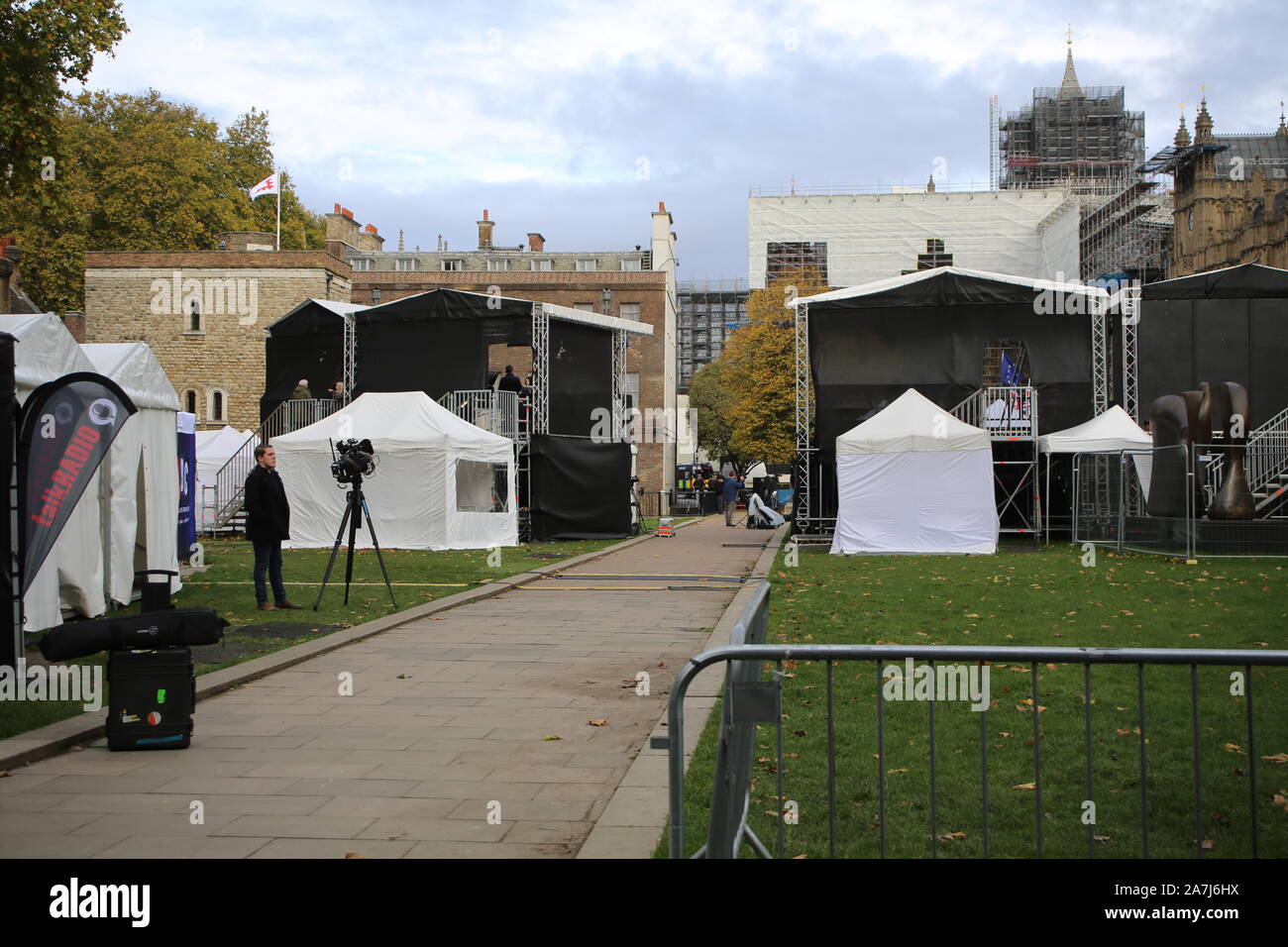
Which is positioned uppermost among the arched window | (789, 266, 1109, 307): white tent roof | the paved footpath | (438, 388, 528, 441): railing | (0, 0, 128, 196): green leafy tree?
(0, 0, 128, 196): green leafy tree

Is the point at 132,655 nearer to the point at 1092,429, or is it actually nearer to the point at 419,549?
the point at 419,549

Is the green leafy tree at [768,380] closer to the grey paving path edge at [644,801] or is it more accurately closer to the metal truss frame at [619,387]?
the metal truss frame at [619,387]

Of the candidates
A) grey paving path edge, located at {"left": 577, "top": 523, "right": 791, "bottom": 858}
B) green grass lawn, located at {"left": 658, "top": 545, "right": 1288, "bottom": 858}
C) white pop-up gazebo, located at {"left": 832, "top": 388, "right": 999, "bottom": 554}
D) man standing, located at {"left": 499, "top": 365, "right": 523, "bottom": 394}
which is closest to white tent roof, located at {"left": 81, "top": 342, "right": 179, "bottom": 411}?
green grass lawn, located at {"left": 658, "top": 545, "right": 1288, "bottom": 858}

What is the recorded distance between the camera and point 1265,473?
84.6 ft

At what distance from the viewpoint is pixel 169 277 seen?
51.0 m

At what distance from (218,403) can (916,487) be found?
37.5 metres

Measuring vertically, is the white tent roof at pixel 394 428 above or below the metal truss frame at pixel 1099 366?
below

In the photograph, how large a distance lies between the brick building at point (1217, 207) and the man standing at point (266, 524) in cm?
5563

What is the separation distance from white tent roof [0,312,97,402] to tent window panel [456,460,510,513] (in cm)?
1611

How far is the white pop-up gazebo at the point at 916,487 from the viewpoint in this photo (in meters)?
24.3

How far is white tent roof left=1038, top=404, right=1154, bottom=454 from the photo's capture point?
26.0 metres

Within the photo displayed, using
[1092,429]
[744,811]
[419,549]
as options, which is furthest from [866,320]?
[744,811]
